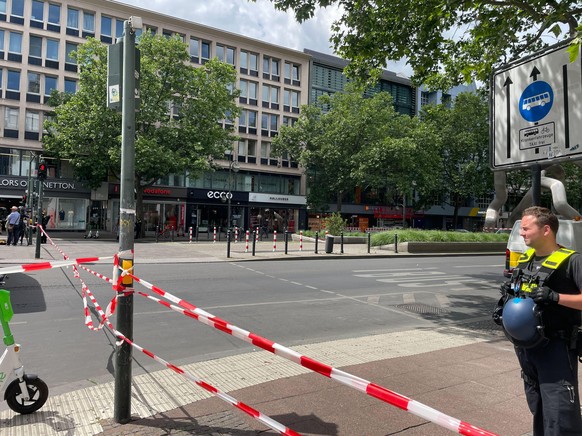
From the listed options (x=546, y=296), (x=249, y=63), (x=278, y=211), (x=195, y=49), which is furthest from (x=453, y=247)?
(x=195, y=49)

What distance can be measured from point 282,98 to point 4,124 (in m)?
25.6

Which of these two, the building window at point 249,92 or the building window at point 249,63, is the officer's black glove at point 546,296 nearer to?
the building window at point 249,92

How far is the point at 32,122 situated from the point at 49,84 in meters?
3.42

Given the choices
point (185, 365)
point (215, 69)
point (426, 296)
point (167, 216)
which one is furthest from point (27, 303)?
point (167, 216)

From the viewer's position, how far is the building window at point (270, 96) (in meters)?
46.0

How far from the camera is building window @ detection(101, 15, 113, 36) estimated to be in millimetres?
37263

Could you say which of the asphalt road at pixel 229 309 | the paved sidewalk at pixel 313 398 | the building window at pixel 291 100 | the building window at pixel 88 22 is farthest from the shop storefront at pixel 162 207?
the paved sidewalk at pixel 313 398

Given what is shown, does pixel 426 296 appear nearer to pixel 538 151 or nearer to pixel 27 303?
pixel 538 151

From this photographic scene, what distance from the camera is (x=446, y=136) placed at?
151 ft

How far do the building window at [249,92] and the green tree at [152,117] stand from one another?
45.5ft

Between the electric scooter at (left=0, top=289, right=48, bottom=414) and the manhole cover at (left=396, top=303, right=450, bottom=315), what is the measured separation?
7.02 meters

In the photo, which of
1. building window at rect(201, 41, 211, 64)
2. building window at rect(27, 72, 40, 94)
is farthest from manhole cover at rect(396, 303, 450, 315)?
building window at rect(201, 41, 211, 64)

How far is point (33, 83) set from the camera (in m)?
34.7

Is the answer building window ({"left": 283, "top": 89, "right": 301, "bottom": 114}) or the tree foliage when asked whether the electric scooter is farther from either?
building window ({"left": 283, "top": 89, "right": 301, "bottom": 114})
